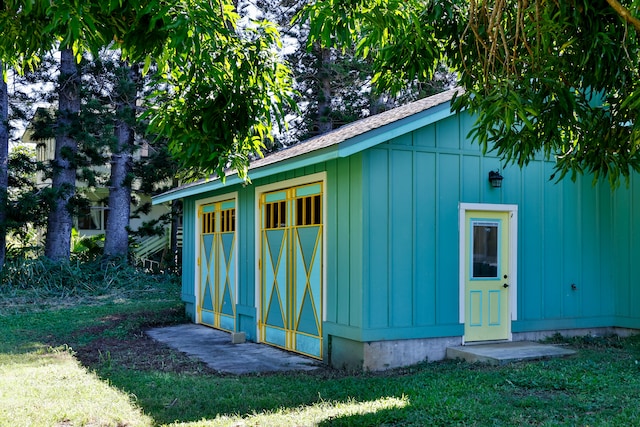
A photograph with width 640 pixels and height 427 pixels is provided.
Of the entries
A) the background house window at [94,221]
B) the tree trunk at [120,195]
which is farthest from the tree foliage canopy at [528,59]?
the background house window at [94,221]

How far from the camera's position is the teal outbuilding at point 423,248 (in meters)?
8.10

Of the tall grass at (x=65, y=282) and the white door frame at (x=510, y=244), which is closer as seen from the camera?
the white door frame at (x=510, y=244)

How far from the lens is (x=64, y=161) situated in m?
19.8

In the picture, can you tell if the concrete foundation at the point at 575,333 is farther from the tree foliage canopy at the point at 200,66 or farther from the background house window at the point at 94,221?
the background house window at the point at 94,221

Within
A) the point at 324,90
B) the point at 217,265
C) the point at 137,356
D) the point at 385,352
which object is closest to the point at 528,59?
the point at 385,352

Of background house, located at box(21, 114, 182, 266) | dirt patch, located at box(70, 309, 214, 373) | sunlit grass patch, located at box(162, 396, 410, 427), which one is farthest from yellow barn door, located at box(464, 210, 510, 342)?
background house, located at box(21, 114, 182, 266)

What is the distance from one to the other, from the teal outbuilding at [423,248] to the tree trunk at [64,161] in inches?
421

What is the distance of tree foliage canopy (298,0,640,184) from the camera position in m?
4.11

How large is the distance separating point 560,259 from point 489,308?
1.51m

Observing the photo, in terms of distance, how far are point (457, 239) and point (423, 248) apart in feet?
1.95

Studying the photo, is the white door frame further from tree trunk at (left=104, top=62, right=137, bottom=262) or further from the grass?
tree trunk at (left=104, top=62, right=137, bottom=262)

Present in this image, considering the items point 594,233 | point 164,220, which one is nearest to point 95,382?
point 594,233

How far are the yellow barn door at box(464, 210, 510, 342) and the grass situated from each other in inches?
38.6

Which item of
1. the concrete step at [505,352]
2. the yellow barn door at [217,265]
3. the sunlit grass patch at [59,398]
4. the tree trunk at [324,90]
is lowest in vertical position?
the sunlit grass patch at [59,398]
